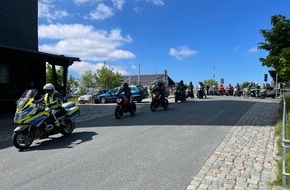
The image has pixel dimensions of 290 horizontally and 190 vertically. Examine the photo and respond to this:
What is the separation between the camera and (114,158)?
709 cm

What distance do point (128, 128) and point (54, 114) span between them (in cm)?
273

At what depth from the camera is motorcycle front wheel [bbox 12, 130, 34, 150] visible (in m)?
8.26

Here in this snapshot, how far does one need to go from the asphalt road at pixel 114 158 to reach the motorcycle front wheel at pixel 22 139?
0.59 feet

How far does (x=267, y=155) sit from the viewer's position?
7125mm

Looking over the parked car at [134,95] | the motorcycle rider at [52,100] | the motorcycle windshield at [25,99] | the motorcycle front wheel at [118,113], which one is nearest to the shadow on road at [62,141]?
the motorcycle rider at [52,100]

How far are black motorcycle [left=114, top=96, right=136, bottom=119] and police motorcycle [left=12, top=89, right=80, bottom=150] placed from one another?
15.6 feet

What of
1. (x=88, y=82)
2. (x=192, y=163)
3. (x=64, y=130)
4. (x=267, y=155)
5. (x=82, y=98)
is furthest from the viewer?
(x=88, y=82)

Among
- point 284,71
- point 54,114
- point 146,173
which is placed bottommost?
point 146,173

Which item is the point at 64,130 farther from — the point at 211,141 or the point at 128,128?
the point at 211,141

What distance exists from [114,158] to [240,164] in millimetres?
2642

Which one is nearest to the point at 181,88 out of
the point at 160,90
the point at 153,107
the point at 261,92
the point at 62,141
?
the point at 160,90

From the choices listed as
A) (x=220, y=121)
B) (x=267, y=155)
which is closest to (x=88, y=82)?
(x=220, y=121)

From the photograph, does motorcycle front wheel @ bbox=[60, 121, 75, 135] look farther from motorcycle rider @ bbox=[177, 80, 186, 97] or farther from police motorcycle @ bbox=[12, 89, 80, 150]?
motorcycle rider @ bbox=[177, 80, 186, 97]

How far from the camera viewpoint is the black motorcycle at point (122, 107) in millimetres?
14273
